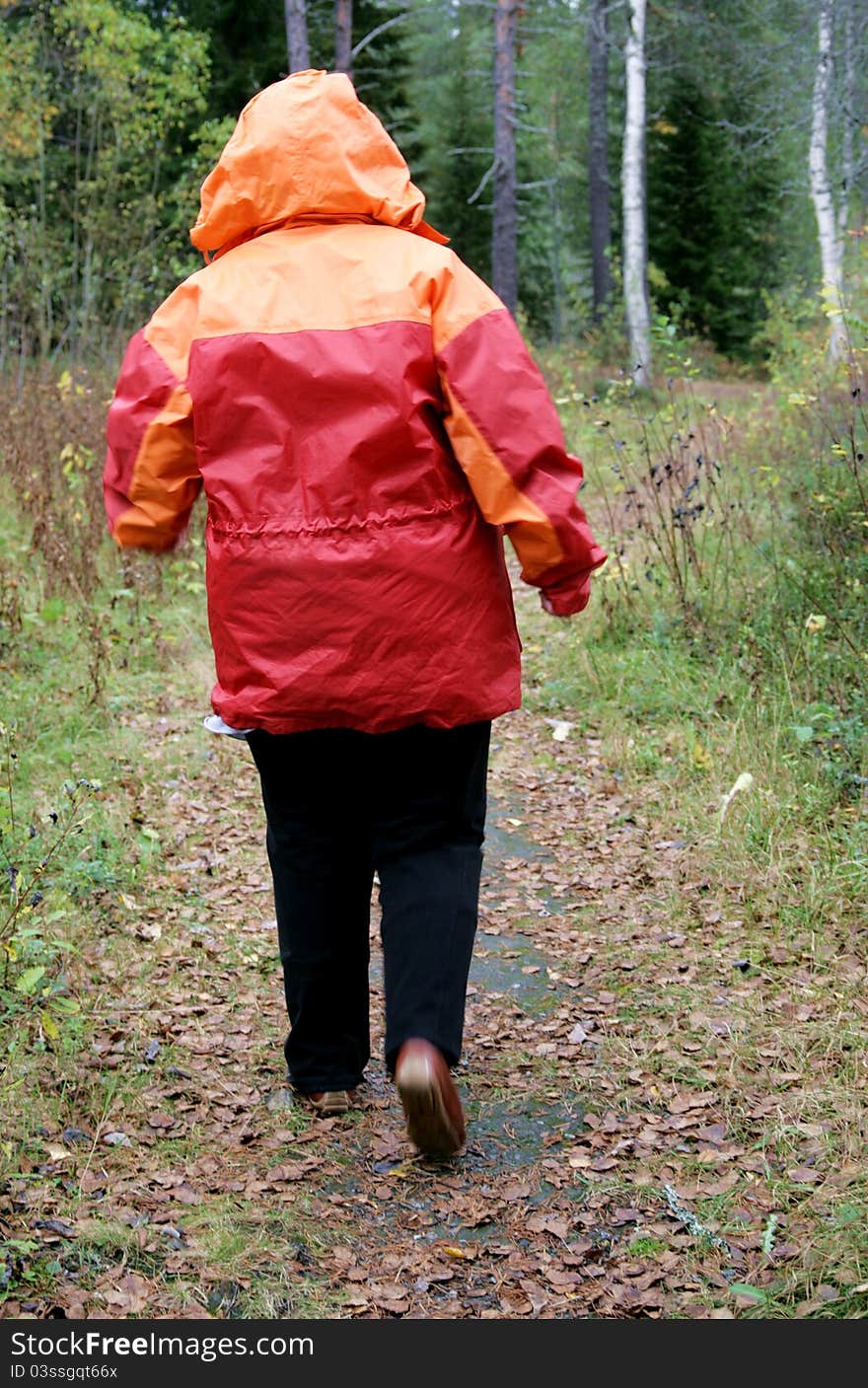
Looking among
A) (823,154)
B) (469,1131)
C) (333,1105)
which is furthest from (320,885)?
(823,154)

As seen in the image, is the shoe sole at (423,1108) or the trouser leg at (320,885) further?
the trouser leg at (320,885)

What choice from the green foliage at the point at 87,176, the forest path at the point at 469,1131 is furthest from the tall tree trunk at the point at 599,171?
the forest path at the point at 469,1131

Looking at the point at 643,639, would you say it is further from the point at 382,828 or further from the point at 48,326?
the point at 48,326

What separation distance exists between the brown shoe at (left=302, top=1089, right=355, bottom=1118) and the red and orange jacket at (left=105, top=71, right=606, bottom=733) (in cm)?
104

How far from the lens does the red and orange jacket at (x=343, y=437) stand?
2584 mm

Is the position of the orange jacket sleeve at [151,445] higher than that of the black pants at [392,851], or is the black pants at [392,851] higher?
the orange jacket sleeve at [151,445]

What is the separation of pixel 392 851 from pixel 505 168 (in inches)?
613

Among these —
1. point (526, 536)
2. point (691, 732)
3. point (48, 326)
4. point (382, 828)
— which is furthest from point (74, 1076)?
point (48, 326)

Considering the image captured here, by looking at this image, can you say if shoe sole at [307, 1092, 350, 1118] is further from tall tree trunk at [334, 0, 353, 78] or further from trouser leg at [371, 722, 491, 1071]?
tall tree trunk at [334, 0, 353, 78]

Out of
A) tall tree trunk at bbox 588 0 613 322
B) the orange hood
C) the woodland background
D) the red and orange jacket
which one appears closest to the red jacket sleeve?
the red and orange jacket

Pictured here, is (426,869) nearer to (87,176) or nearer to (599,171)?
(87,176)

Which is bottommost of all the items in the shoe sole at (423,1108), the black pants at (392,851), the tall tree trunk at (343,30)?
the shoe sole at (423,1108)

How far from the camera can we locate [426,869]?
284 centimetres

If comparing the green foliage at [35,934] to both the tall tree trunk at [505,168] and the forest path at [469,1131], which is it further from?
the tall tree trunk at [505,168]
